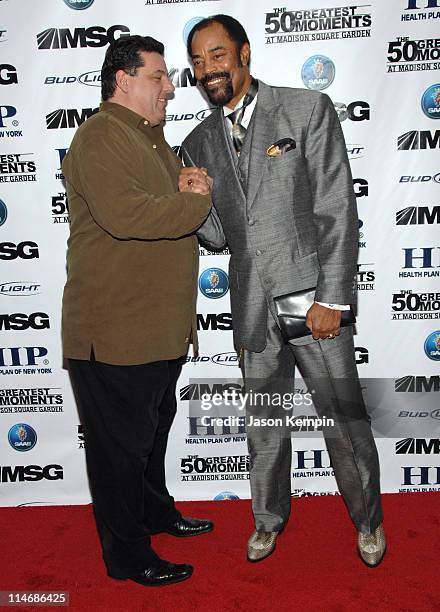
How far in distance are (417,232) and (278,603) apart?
73.8 inches

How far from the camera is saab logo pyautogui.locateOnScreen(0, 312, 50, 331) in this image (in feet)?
10.2

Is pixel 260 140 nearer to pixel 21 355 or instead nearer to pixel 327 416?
pixel 327 416

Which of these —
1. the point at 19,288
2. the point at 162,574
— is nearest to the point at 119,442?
the point at 162,574

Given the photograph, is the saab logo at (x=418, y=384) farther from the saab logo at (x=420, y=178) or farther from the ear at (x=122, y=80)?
the ear at (x=122, y=80)

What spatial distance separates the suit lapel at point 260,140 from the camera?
7.51 ft

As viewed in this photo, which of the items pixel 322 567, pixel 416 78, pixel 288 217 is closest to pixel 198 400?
pixel 322 567

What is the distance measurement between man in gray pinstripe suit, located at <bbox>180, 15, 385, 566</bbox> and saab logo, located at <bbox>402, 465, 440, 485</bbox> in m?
0.75

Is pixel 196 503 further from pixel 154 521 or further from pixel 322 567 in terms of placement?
pixel 322 567

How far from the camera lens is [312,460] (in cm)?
327

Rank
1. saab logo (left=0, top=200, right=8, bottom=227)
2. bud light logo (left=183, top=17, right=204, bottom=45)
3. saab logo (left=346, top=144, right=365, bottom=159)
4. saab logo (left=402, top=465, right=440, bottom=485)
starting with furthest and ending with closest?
saab logo (left=402, top=465, right=440, bottom=485) → saab logo (left=0, top=200, right=8, bottom=227) → saab logo (left=346, top=144, right=365, bottom=159) → bud light logo (left=183, top=17, right=204, bottom=45)

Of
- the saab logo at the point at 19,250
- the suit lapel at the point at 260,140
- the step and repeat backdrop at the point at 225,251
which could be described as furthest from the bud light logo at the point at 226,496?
the suit lapel at the point at 260,140

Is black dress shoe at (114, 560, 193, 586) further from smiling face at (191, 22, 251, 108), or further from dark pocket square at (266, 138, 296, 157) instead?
smiling face at (191, 22, 251, 108)

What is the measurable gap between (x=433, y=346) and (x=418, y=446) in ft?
1.90

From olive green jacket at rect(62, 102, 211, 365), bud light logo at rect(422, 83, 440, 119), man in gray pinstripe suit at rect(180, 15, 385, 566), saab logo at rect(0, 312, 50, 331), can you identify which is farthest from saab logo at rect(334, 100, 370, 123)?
saab logo at rect(0, 312, 50, 331)
